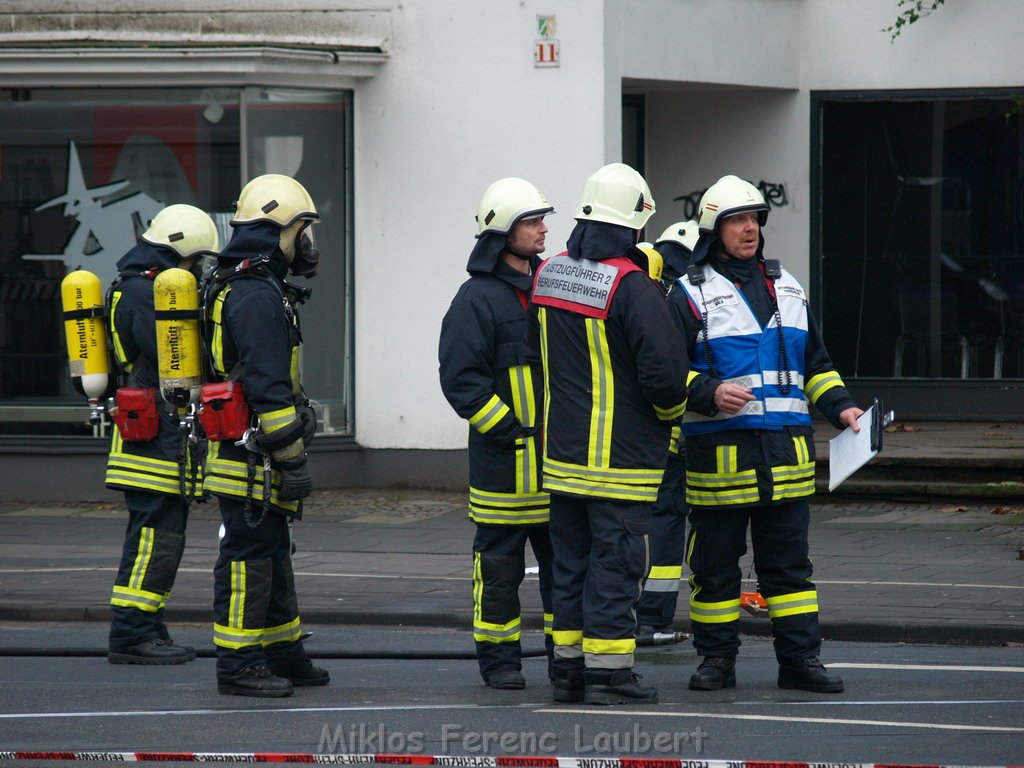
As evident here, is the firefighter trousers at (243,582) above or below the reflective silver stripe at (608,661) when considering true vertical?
above

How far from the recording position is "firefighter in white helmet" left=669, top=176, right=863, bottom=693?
6.75 m

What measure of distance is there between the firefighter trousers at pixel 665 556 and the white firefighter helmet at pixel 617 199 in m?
1.86

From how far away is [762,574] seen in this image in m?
Result: 6.87

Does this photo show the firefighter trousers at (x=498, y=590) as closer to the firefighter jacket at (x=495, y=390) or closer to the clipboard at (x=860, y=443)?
the firefighter jacket at (x=495, y=390)

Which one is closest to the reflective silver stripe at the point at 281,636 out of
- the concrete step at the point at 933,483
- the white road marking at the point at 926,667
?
the white road marking at the point at 926,667

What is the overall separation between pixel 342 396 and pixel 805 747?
9.05m

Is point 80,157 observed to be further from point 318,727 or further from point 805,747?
point 805,747

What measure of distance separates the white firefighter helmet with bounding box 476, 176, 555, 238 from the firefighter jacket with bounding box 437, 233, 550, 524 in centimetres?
6

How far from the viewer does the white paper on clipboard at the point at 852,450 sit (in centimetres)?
681

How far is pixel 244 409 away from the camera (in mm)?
6844

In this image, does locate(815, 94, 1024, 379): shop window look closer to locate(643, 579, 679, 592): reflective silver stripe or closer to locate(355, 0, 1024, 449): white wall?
locate(355, 0, 1024, 449): white wall

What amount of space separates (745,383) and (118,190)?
8769mm

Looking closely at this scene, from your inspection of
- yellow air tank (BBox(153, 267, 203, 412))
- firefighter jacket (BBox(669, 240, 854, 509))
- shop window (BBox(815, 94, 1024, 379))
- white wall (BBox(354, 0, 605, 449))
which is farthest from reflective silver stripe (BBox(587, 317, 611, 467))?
shop window (BBox(815, 94, 1024, 379))

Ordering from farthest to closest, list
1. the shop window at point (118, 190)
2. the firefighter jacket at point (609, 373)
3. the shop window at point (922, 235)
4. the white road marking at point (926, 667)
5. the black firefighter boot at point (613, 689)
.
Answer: the shop window at point (922, 235) → the shop window at point (118, 190) → the white road marking at point (926, 667) → the black firefighter boot at point (613, 689) → the firefighter jacket at point (609, 373)
